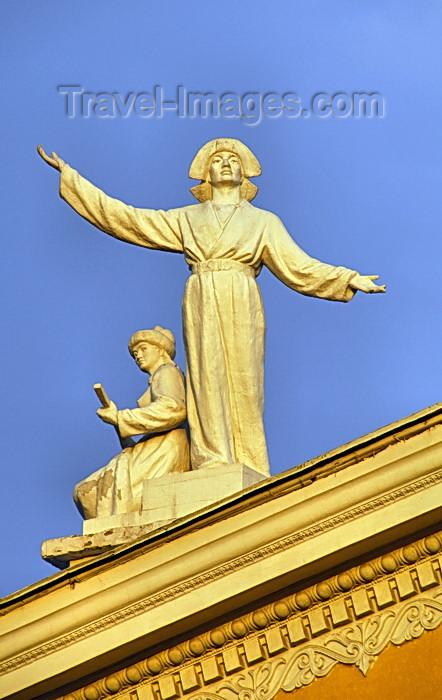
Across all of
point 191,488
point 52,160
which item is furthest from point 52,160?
point 191,488

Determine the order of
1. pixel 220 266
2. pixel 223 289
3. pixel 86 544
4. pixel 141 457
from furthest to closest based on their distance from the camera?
1. pixel 220 266
2. pixel 223 289
3. pixel 141 457
4. pixel 86 544

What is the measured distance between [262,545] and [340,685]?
31.8 inches

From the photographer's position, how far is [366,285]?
38.0ft

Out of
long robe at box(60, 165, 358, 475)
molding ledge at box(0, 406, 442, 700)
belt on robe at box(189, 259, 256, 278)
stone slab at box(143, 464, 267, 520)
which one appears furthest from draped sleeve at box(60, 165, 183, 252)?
molding ledge at box(0, 406, 442, 700)

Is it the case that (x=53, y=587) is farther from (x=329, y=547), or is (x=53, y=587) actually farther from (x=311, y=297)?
(x=311, y=297)

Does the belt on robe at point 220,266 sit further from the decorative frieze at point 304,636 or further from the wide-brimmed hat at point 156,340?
the decorative frieze at point 304,636

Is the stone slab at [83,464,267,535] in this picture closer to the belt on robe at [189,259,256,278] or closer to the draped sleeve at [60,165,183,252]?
the belt on robe at [189,259,256,278]

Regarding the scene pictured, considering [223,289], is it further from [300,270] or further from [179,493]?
[179,493]

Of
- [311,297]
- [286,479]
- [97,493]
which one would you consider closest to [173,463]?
[97,493]

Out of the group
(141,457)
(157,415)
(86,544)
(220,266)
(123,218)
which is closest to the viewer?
(86,544)

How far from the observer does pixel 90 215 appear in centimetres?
1216

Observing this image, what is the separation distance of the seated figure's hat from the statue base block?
7.48 ft

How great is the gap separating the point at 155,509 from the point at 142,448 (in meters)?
0.82

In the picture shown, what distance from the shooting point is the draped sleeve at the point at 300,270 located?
1167cm
